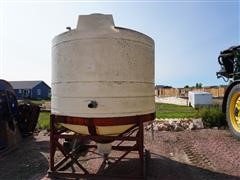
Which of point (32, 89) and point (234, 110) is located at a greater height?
point (32, 89)

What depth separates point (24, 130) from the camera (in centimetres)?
1014

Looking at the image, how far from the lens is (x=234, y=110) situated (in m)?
8.60

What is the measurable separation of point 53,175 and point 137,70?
7.70 feet

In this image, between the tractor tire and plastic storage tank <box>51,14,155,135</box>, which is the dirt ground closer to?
the tractor tire

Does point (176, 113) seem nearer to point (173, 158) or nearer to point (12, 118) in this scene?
point (12, 118)

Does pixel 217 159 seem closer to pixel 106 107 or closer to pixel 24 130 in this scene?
pixel 106 107

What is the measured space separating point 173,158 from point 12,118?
181 inches

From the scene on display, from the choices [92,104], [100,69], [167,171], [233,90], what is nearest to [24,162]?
[92,104]

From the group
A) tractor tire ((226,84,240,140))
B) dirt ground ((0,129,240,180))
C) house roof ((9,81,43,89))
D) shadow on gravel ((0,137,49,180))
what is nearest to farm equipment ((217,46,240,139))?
tractor tire ((226,84,240,140))

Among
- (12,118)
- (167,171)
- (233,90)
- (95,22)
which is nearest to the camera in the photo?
(95,22)

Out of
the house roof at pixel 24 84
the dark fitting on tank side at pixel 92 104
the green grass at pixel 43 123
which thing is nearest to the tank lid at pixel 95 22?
the dark fitting on tank side at pixel 92 104

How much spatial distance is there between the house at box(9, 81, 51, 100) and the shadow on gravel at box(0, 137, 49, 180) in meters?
48.9

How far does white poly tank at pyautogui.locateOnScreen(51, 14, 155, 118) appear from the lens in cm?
510

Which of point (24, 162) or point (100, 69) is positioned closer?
point (100, 69)
